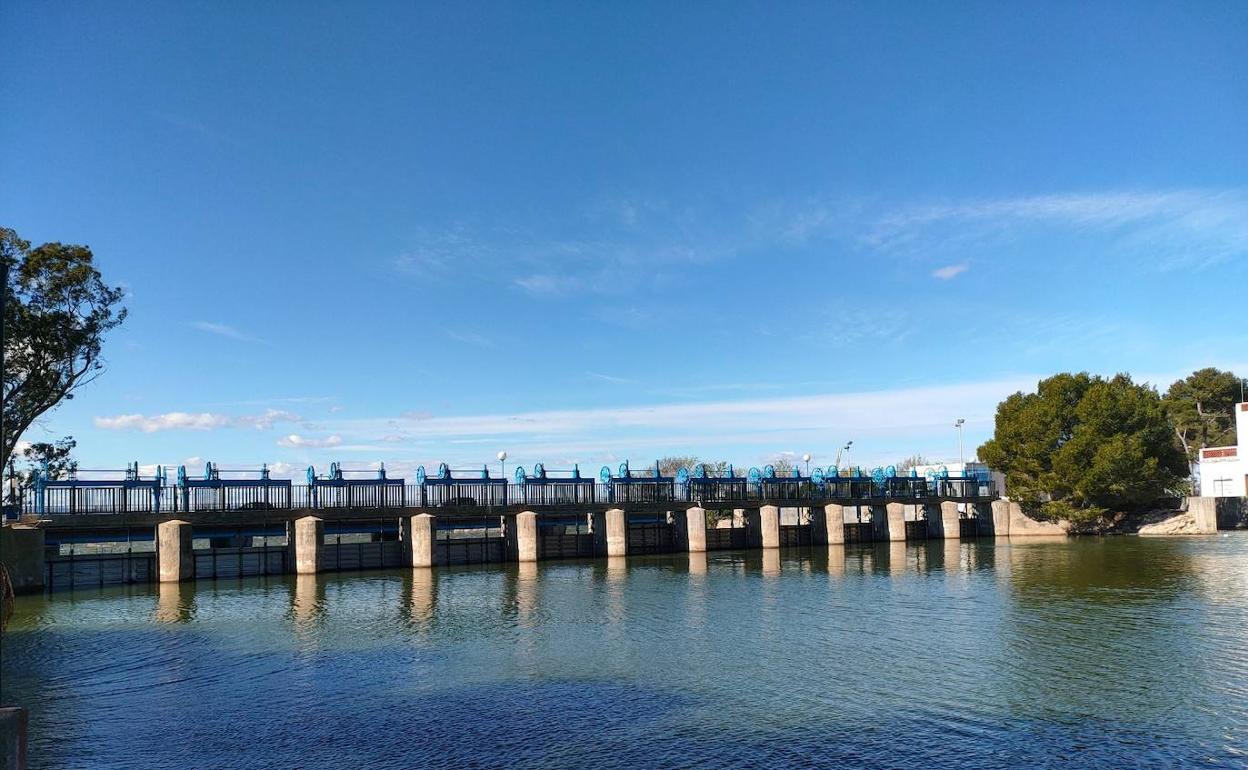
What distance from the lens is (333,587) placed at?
5819cm

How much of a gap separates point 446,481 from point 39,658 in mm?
40081

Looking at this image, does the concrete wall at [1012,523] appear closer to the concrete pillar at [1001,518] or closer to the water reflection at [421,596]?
the concrete pillar at [1001,518]

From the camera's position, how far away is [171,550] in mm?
60031

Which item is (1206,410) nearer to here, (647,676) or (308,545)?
(308,545)

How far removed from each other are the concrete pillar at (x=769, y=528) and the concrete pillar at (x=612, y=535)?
16.1 metres

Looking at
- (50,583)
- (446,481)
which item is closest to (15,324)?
(50,583)

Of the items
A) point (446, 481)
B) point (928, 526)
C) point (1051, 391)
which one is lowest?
point (928, 526)

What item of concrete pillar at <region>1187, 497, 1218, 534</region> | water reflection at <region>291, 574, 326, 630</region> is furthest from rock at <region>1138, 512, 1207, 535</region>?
water reflection at <region>291, 574, 326, 630</region>

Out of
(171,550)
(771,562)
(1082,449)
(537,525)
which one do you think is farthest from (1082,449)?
(171,550)

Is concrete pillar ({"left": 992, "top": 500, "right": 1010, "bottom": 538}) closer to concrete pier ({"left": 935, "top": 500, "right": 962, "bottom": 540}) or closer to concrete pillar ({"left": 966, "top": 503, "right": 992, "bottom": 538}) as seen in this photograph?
concrete pillar ({"left": 966, "top": 503, "right": 992, "bottom": 538})

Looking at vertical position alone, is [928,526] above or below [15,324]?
below

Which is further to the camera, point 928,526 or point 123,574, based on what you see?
point 928,526

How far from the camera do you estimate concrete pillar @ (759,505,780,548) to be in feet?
291

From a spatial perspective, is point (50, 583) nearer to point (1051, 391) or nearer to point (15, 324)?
point (15, 324)
